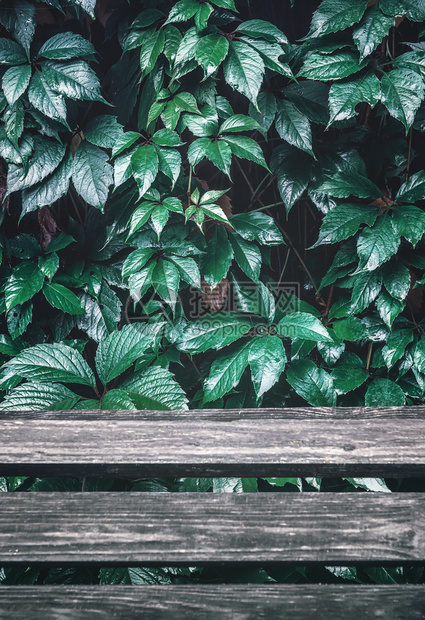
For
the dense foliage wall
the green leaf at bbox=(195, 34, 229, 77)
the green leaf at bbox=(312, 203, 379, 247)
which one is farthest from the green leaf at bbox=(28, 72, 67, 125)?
the green leaf at bbox=(312, 203, 379, 247)

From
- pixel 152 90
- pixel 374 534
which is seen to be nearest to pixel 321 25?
pixel 152 90

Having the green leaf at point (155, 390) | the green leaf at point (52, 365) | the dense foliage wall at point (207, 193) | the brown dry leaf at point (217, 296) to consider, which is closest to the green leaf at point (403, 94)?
the dense foliage wall at point (207, 193)

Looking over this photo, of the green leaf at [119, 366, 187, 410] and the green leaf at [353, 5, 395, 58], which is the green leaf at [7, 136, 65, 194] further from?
the green leaf at [353, 5, 395, 58]

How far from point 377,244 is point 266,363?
0.39 meters

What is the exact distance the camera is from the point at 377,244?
1.08 meters

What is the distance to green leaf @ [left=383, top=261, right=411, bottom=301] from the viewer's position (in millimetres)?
1134

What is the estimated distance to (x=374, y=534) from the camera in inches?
23.2

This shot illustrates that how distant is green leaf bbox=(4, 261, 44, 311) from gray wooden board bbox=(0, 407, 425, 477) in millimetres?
415

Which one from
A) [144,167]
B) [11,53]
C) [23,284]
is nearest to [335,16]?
[144,167]

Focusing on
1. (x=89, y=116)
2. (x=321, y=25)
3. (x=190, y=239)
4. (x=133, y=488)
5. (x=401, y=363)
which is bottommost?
(x=133, y=488)

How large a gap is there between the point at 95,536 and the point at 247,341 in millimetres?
702

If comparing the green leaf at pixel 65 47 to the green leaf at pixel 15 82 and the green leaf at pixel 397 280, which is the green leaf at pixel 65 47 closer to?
the green leaf at pixel 15 82

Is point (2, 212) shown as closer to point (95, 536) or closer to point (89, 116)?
point (89, 116)

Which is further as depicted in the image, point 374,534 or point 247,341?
point 247,341
